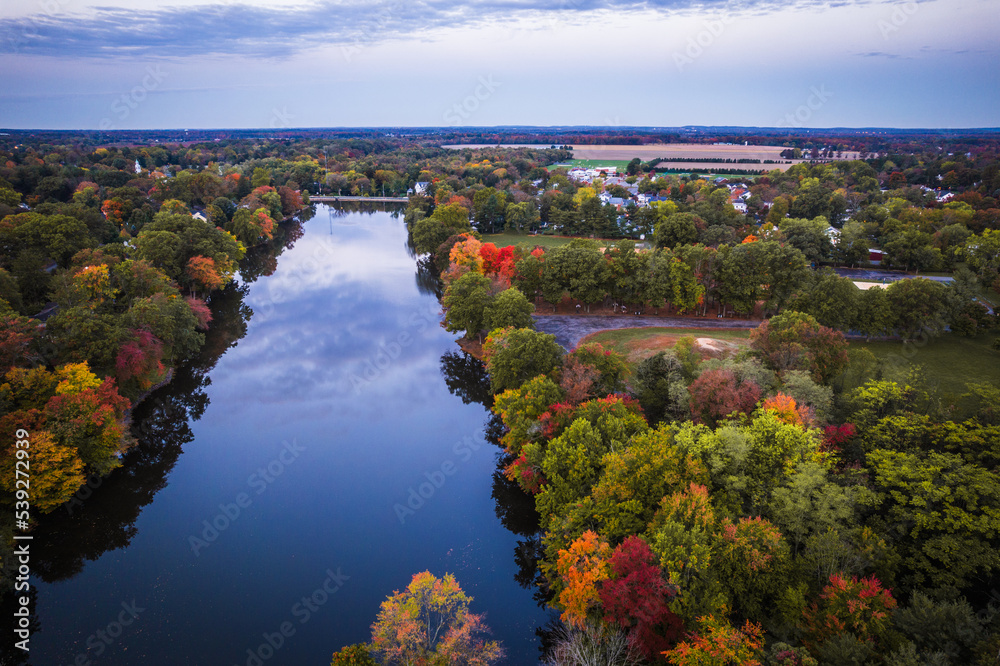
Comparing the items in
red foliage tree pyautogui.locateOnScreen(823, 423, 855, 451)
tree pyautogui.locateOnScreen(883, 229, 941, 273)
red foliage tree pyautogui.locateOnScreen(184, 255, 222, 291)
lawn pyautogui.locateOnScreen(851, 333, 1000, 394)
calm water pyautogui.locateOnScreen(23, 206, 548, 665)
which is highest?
tree pyautogui.locateOnScreen(883, 229, 941, 273)

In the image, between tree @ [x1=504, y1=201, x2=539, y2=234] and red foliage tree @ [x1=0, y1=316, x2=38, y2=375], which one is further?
tree @ [x1=504, y1=201, x2=539, y2=234]

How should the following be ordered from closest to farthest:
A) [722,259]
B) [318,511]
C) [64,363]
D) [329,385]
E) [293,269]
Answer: [318,511], [64,363], [329,385], [722,259], [293,269]

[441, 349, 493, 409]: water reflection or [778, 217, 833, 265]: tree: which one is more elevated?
[778, 217, 833, 265]: tree

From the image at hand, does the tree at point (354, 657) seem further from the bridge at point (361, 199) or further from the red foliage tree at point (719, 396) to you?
the bridge at point (361, 199)

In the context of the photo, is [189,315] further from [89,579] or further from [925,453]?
[925,453]

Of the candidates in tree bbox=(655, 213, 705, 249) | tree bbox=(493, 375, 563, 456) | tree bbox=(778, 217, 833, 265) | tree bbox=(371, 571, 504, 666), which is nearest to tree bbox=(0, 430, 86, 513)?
tree bbox=(371, 571, 504, 666)

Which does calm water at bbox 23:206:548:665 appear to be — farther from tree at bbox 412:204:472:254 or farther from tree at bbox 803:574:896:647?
tree at bbox 412:204:472:254

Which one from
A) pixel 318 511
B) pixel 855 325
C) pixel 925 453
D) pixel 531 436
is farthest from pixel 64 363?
pixel 855 325
